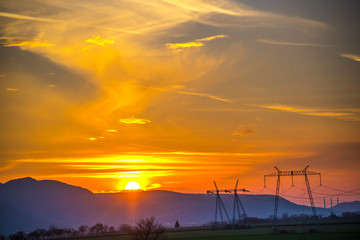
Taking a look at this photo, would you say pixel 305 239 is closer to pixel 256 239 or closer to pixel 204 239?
pixel 256 239

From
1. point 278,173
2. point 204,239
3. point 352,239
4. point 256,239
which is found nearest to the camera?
point 352,239

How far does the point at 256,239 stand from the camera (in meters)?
137

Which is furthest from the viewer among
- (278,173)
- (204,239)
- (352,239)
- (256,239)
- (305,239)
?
(278,173)

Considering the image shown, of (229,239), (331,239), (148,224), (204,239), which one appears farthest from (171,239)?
(331,239)

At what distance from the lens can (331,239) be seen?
11862 cm

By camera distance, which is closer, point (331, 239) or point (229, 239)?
point (331, 239)

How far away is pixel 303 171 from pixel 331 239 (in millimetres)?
80246

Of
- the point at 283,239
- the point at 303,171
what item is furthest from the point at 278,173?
the point at 283,239

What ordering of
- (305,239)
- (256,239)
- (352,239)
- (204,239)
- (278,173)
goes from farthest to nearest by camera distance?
(278,173) → (204,239) → (256,239) → (305,239) → (352,239)

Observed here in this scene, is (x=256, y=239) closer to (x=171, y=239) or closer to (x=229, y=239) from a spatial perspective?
(x=229, y=239)

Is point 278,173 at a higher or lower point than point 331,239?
higher

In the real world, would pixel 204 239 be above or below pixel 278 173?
below

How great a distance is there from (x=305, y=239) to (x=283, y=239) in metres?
6.07

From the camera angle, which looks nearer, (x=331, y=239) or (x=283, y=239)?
(x=331, y=239)
